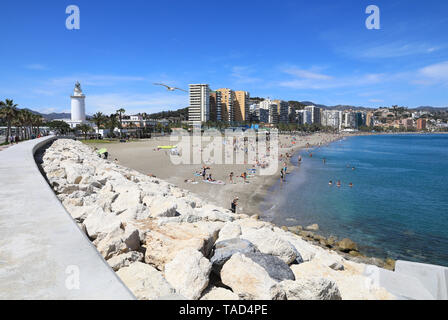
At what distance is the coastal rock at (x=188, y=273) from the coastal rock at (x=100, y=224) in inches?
41.1

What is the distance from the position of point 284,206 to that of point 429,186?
17692 millimetres

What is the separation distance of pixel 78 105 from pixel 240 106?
85345 millimetres

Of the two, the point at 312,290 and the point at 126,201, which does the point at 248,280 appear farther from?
the point at 126,201

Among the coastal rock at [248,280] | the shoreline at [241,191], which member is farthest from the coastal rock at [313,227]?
the coastal rock at [248,280]

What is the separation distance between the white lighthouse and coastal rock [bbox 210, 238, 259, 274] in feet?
297

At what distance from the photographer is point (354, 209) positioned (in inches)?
689

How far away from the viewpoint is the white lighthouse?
83125mm

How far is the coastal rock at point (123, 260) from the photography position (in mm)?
3176

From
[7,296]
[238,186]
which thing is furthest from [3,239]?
[238,186]

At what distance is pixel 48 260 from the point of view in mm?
2449

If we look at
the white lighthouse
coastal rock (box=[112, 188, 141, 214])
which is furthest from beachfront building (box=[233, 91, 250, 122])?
coastal rock (box=[112, 188, 141, 214])

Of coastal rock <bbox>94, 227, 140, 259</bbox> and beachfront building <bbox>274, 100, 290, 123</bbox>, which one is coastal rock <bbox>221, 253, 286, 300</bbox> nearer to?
coastal rock <bbox>94, 227, 140, 259</bbox>
